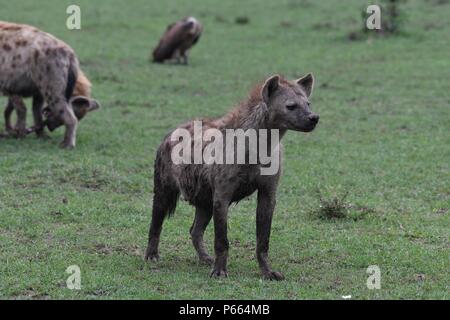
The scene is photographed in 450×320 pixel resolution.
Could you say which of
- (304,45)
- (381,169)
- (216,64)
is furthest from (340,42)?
(381,169)

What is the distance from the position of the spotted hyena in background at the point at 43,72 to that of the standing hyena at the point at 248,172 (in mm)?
3900

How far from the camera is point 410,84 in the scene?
13445 mm

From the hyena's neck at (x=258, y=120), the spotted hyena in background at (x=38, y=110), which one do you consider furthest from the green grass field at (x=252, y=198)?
the hyena's neck at (x=258, y=120)

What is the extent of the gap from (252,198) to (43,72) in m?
2.88

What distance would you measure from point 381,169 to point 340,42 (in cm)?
764

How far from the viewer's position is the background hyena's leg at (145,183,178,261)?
6305mm

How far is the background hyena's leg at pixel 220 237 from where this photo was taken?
586 centimetres

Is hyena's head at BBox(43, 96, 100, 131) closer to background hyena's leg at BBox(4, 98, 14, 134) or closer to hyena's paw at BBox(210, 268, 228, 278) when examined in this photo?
background hyena's leg at BBox(4, 98, 14, 134)

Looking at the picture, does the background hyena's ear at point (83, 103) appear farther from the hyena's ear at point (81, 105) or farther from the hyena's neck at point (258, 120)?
the hyena's neck at point (258, 120)

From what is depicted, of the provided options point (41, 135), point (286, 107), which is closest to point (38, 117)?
point (41, 135)

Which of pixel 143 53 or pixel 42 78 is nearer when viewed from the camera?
pixel 42 78

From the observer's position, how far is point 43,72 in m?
9.87

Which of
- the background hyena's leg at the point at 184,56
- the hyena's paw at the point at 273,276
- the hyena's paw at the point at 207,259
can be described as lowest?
the hyena's paw at the point at 207,259
